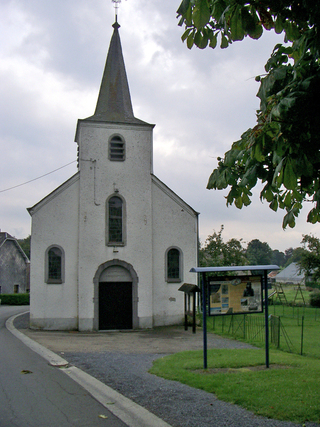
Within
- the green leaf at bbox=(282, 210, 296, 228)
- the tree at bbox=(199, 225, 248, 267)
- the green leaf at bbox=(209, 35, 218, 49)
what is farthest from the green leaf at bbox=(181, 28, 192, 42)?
the tree at bbox=(199, 225, 248, 267)

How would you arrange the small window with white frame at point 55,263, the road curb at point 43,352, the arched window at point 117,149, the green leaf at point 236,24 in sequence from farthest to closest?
the arched window at point 117,149
the small window with white frame at point 55,263
the road curb at point 43,352
the green leaf at point 236,24

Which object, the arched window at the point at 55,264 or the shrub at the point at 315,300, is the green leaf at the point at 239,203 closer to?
the arched window at the point at 55,264

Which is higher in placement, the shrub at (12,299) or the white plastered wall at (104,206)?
the white plastered wall at (104,206)

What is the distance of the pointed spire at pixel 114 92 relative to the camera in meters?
20.2

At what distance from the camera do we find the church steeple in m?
20.2

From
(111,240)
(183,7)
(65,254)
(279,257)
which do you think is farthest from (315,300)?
(279,257)

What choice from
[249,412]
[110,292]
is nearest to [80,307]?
[110,292]

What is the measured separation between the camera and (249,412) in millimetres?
5723

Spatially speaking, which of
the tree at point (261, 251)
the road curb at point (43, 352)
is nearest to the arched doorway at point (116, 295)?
the road curb at point (43, 352)

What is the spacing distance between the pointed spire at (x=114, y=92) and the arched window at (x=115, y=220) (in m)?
3.96

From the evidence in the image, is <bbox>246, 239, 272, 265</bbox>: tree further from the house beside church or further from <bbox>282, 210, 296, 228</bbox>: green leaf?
<bbox>282, 210, 296, 228</bbox>: green leaf

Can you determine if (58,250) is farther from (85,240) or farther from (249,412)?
(249,412)

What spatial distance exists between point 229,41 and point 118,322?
16250 millimetres

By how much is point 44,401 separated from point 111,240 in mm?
12509
